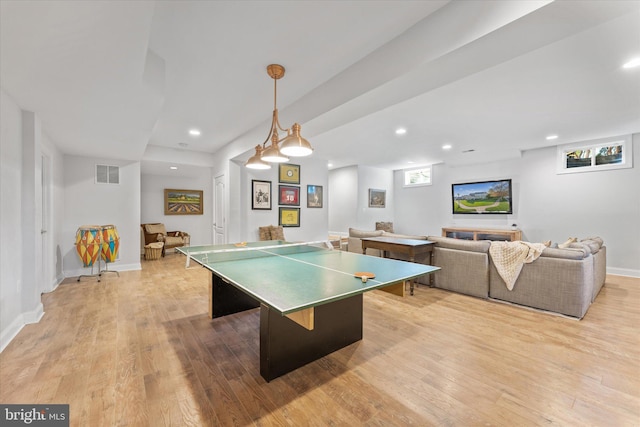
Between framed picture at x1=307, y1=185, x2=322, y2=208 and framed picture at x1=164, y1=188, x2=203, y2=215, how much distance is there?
3543 millimetres

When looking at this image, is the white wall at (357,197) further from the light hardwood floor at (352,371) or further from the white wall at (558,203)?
the light hardwood floor at (352,371)

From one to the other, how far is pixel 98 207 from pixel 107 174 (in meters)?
0.68

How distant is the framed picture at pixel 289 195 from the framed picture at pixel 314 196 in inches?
13.2

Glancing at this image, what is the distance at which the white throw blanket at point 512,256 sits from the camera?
328 cm

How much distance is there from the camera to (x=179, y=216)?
7781 mm


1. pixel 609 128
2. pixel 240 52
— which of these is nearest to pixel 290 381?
pixel 240 52

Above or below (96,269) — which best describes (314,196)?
above

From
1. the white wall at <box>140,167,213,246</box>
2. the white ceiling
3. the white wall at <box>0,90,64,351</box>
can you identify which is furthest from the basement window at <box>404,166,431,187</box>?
the white wall at <box>0,90,64,351</box>

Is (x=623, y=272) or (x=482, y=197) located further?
(x=482, y=197)

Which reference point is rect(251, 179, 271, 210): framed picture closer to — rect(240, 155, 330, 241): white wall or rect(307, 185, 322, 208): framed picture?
rect(240, 155, 330, 241): white wall

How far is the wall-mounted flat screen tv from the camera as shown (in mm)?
6785

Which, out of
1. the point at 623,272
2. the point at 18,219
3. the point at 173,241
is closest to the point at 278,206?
the point at 173,241

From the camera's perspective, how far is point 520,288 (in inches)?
132

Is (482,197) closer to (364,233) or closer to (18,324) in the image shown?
(364,233)
